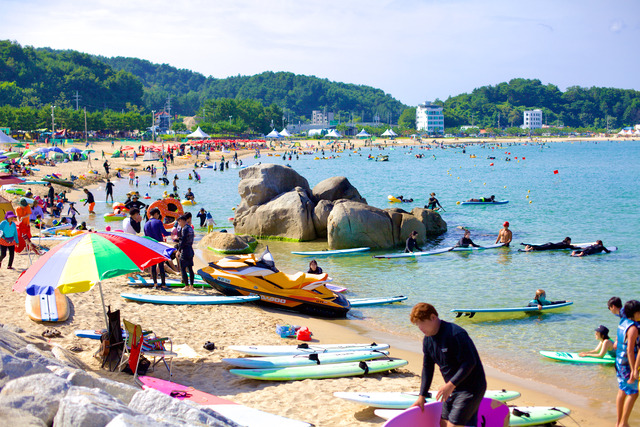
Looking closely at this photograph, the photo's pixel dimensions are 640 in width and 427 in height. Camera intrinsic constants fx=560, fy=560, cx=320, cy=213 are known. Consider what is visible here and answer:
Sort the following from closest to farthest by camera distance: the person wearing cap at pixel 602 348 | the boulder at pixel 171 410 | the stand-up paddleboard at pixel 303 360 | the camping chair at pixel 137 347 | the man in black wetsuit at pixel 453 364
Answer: the boulder at pixel 171 410, the man in black wetsuit at pixel 453 364, the camping chair at pixel 137 347, the stand-up paddleboard at pixel 303 360, the person wearing cap at pixel 602 348

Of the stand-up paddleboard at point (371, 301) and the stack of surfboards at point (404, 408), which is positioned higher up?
the stack of surfboards at point (404, 408)

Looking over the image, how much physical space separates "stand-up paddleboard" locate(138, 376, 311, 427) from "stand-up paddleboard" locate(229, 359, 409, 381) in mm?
985

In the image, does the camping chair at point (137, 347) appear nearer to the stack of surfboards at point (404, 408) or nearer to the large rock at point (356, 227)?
the stack of surfboards at point (404, 408)

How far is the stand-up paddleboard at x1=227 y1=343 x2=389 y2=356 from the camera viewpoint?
853 centimetres

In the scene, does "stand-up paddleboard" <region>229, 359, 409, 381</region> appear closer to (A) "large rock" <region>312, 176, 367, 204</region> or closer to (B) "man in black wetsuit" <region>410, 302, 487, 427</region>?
(B) "man in black wetsuit" <region>410, 302, 487, 427</region>

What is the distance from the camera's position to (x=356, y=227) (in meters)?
19.3

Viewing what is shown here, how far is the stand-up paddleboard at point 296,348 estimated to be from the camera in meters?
8.53

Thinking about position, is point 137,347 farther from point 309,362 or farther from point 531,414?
point 531,414

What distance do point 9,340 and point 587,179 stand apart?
5775 centimetres

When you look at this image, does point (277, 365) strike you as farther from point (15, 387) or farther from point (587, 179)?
point (587, 179)

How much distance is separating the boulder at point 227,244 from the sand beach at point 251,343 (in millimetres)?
5381

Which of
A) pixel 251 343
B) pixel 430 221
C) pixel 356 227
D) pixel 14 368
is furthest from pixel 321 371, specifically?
pixel 430 221

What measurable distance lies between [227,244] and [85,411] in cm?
1424

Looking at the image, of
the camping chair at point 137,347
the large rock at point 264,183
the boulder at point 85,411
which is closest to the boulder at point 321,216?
the large rock at point 264,183
